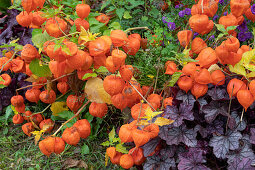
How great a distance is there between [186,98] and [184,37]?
1.31ft

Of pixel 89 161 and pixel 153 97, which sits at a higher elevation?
pixel 153 97

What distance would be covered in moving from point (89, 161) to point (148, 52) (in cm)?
100

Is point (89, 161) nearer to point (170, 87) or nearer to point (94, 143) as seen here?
point (94, 143)

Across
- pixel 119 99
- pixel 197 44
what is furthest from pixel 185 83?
pixel 119 99

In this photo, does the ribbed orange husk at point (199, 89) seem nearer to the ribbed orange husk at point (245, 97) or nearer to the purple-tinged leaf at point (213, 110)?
the purple-tinged leaf at point (213, 110)

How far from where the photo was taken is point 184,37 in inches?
63.5

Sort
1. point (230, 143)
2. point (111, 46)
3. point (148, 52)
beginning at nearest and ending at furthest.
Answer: point (230, 143)
point (111, 46)
point (148, 52)

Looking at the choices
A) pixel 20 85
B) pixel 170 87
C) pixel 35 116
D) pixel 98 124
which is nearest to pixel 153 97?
pixel 170 87

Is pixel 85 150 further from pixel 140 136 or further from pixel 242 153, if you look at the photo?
pixel 242 153

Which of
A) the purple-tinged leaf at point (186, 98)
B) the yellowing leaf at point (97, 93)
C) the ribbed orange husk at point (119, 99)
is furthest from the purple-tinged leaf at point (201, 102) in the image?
the yellowing leaf at point (97, 93)

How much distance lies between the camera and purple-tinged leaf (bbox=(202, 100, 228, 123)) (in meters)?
1.40

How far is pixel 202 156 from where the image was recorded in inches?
54.7

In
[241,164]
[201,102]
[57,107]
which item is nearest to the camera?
[241,164]

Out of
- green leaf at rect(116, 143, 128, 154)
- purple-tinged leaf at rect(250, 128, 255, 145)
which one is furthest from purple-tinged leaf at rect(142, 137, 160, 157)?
purple-tinged leaf at rect(250, 128, 255, 145)
